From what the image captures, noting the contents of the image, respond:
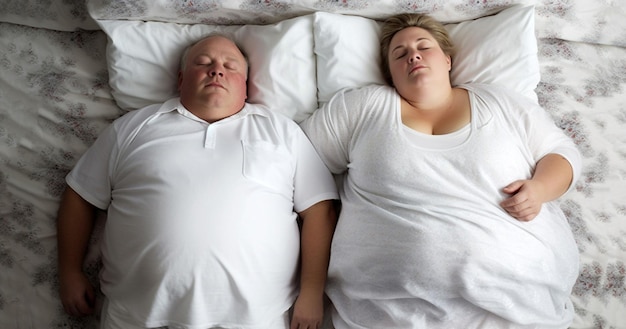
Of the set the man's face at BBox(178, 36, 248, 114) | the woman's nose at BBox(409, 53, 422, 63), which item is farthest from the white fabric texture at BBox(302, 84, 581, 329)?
the man's face at BBox(178, 36, 248, 114)

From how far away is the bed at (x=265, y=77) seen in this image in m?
1.50

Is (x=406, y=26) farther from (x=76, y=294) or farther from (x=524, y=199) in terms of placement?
(x=76, y=294)

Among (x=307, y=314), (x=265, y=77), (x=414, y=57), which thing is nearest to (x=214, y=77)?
(x=265, y=77)

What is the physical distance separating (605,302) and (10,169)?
1.68 metres

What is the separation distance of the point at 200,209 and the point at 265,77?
46cm

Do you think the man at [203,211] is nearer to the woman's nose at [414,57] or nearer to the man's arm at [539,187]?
the woman's nose at [414,57]

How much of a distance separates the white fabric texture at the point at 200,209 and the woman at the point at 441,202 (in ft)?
0.44

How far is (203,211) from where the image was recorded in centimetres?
132

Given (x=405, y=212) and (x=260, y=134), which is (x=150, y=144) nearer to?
(x=260, y=134)

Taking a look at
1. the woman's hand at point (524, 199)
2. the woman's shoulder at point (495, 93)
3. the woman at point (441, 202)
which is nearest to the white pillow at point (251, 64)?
the woman at point (441, 202)

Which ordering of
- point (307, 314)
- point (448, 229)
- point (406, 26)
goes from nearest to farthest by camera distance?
1. point (448, 229)
2. point (307, 314)
3. point (406, 26)

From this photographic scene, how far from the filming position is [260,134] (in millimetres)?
1461

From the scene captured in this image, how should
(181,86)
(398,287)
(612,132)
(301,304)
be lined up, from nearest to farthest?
(398,287), (301,304), (181,86), (612,132)

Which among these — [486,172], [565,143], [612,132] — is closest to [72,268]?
[486,172]
